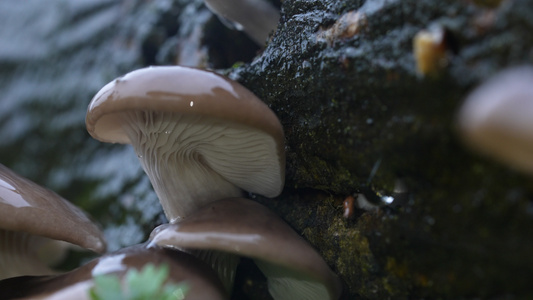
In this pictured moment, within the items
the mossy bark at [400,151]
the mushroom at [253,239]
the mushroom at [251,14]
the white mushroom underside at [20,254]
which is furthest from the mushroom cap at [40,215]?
the mushroom at [251,14]

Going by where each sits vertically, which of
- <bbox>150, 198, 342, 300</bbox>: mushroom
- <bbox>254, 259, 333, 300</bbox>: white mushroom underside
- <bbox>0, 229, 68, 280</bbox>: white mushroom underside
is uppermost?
<bbox>0, 229, 68, 280</bbox>: white mushroom underside

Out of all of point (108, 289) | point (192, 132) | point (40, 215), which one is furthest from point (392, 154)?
point (40, 215)

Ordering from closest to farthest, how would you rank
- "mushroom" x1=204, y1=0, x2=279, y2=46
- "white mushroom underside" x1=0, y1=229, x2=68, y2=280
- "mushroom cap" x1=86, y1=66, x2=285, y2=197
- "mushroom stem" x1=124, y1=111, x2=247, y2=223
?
1. "mushroom cap" x1=86, y1=66, x2=285, y2=197
2. "mushroom stem" x1=124, y1=111, x2=247, y2=223
3. "white mushroom underside" x1=0, y1=229, x2=68, y2=280
4. "mushroom" x1=204, y1=0, x2=279, y2=46

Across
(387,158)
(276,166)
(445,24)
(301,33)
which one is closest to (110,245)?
(276,166)

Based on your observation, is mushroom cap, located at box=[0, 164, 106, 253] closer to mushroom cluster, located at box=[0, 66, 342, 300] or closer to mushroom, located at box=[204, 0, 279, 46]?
mushroom cluster, located at box=[0, 66, 342, 300]

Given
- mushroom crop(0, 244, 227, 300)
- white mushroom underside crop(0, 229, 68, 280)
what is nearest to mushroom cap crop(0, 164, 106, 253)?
mushroom crop(0, 244, 227, 300)

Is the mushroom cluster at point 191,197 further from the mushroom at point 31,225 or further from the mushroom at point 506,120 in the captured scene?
the mushroom at point 506,120

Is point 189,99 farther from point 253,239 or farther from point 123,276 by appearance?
point 123,276

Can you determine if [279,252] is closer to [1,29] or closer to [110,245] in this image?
[110,245]
